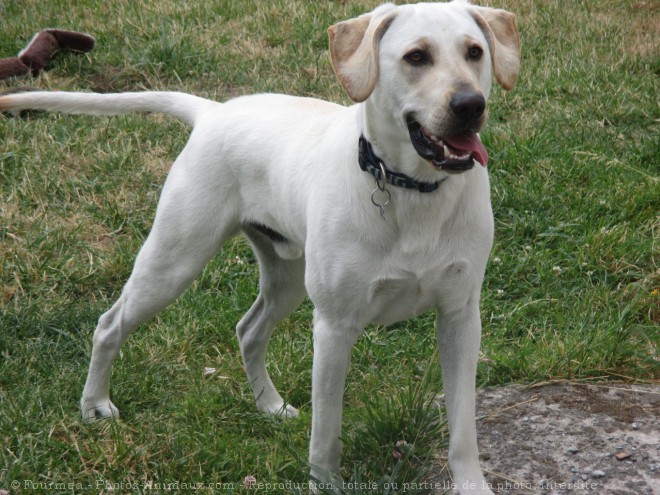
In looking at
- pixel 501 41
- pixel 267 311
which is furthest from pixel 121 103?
pixel 501 41

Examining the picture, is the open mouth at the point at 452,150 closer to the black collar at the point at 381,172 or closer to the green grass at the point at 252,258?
the black collar at the point at 381,172

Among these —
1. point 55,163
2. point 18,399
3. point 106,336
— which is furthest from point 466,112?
point 55,163

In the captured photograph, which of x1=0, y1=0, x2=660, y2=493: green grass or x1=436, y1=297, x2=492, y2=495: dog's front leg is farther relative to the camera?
x1=0, y1=0, x2=660, y2=493: green grass

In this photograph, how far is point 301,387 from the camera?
14.1 feet

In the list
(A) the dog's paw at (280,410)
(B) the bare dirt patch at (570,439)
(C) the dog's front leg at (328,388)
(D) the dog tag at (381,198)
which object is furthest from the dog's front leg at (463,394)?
(A) the dog's paw at (280,410)

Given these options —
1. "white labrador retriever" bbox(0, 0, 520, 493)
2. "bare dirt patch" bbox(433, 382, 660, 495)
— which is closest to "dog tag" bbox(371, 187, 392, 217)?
"white labrador retriever" bbox(0, 0, 520, 493)

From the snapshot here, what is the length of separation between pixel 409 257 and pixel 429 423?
0.79 m

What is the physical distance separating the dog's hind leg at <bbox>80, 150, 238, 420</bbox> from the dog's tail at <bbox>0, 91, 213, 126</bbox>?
→ 352 mm

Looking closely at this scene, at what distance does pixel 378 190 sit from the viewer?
10.2 feet

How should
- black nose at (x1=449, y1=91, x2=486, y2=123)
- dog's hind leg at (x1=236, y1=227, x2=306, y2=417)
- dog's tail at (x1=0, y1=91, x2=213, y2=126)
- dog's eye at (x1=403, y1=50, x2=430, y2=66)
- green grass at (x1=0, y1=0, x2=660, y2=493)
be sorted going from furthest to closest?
1. dog's hind leg at (x1=236, y1=227, x2=306, y2=417)
2. dog's tail at (x1=0, y1=91, x2=213, y2=126)
3. green grass at (x1=0, y1=0, x2=660, y2=493)
4. dog's eye at (x1=403, y1=50, x2=430, y2=66)
5. black nose at (x1=449, y1=91, x2=486, y2=123)

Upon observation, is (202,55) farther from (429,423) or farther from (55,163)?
(429,423)

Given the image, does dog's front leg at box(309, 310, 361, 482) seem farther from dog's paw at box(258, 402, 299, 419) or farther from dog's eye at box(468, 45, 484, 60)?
dog's eye at box(468, 45, 484, 60)

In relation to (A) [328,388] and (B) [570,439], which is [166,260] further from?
(B) [570,439]

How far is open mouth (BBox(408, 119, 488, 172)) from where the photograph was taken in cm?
288
